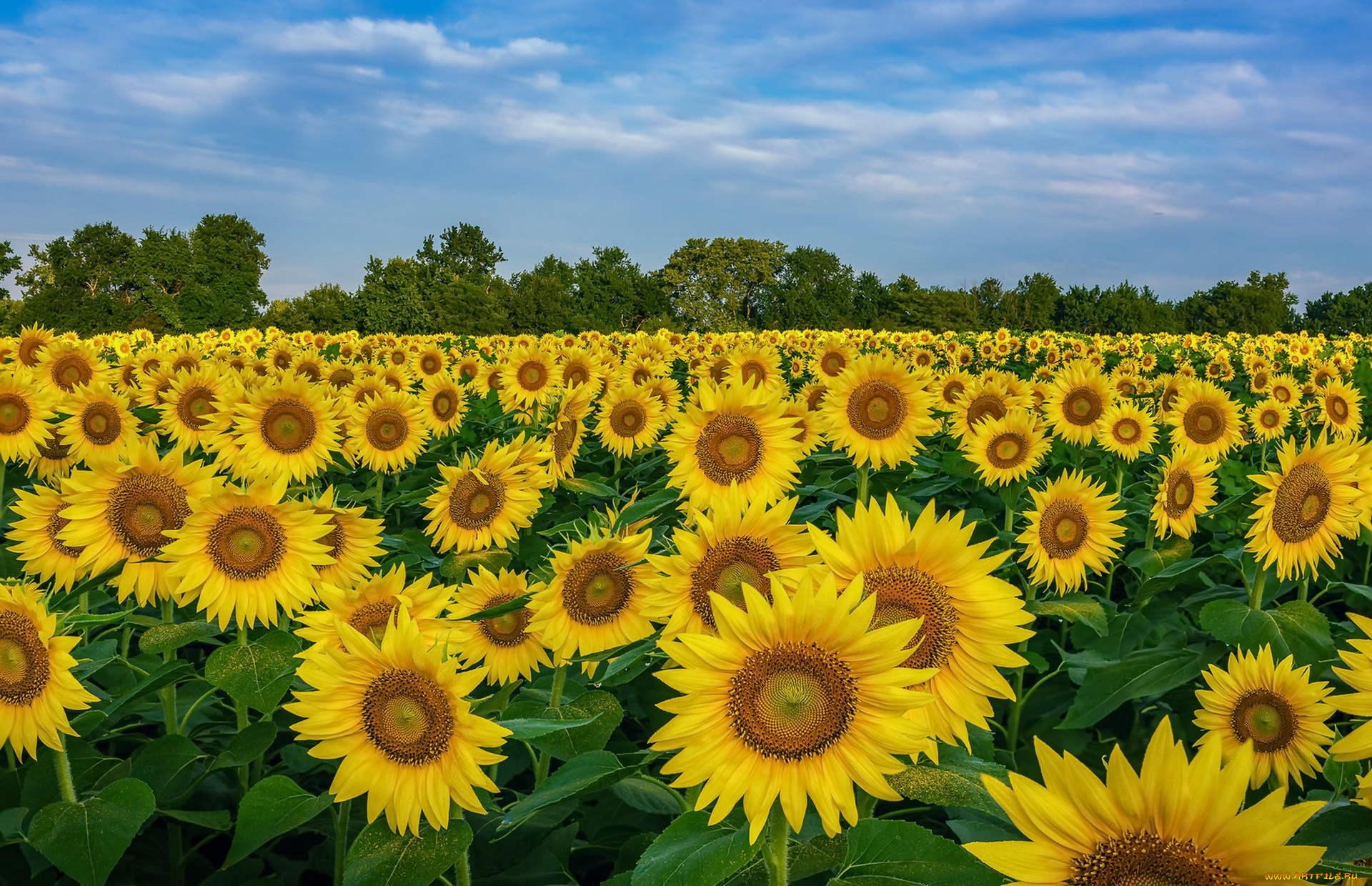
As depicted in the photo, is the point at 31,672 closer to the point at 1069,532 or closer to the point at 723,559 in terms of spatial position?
the point at 723,559

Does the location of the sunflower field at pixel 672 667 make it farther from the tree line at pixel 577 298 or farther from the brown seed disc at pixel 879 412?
the tree line at pixel 577 298

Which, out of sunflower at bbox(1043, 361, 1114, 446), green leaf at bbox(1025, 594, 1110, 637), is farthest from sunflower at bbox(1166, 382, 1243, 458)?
green leaf at bbox(1025, 594, 1110, 637)

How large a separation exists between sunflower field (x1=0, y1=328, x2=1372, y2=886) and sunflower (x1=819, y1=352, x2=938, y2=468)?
0.02m

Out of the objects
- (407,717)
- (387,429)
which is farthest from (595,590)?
(387,429)

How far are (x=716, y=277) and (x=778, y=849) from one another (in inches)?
4052

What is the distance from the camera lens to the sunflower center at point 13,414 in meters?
6.53

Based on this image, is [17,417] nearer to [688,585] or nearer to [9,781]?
[9,781]

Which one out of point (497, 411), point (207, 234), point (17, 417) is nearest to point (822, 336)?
point (497, 411)

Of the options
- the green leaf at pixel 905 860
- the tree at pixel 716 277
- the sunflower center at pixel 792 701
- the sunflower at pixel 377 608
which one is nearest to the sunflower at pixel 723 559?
the sunflower center at pixel 792 701

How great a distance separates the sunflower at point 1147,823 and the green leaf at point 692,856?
1.45 feet

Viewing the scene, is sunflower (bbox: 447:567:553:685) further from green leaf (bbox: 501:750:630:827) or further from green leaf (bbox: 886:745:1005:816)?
green leaf (bbox: 886:745:1005:816)

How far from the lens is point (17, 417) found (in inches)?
259

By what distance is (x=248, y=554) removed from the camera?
10.5ft

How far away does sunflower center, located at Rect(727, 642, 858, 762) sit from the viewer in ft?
5.57
